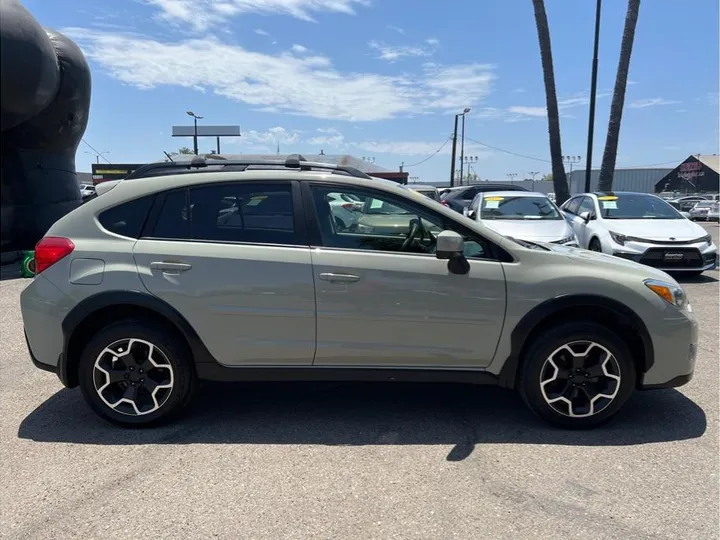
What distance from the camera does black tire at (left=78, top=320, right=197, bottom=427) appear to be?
3.66 metres

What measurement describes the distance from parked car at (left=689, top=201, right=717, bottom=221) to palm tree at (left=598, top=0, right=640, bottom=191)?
21.2 meters

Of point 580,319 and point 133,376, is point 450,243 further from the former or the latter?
point 133,376

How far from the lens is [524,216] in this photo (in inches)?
402

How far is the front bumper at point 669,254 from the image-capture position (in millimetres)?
9219

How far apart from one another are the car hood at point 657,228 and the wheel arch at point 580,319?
6414 millimetres

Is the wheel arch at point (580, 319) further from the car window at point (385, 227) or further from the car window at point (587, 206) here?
the car window at point (587, 206)

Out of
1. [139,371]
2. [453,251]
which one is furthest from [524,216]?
[139,371]

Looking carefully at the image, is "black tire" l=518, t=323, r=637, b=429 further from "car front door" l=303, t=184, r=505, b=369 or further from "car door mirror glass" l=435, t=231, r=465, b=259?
"car door mirror glass" l=435, t=231, r=465, b=259

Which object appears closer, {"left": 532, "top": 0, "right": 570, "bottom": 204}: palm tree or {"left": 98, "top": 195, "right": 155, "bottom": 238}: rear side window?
{"left": 98, "top": 195, "right": 155, "bottom": 238}: rear side window

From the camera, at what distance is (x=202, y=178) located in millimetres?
3871

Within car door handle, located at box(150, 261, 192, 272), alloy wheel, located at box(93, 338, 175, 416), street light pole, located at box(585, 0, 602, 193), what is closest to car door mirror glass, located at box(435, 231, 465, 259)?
car door handle, located at box(150, 261, 192, 272)

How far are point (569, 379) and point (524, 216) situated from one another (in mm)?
6937

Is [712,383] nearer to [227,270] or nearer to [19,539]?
[227,270]

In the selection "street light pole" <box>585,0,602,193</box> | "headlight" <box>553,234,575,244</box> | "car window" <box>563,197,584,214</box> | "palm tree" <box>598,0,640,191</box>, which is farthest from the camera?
"street light pole" <box>585,0,602,193</box>
